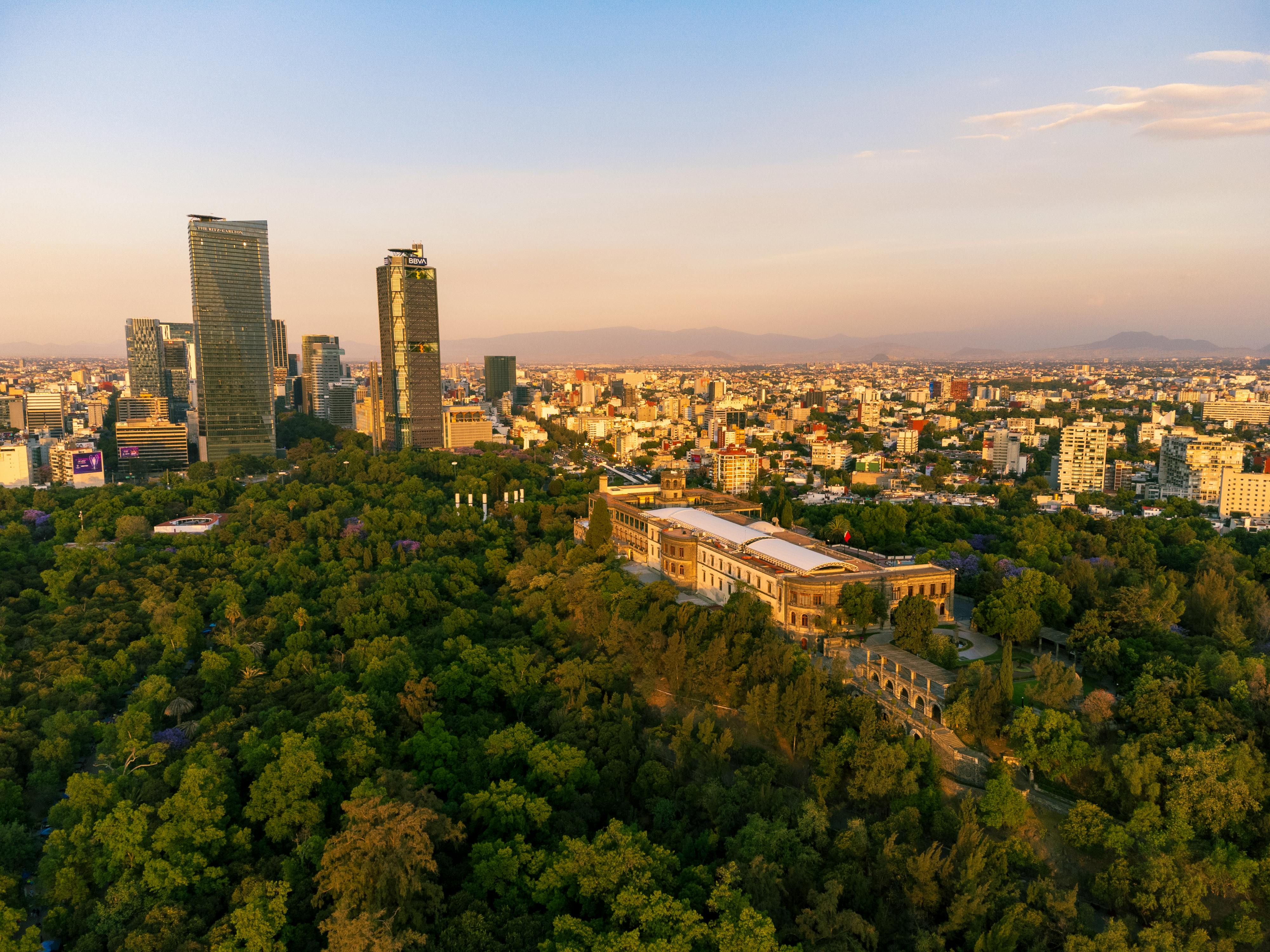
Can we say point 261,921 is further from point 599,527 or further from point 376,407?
point 376,407

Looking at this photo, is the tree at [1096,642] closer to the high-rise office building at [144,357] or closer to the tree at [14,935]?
the tree at [14,935]

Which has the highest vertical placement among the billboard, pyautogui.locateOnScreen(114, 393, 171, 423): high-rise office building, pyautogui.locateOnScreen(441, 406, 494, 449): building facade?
pyautogui.locateOnScreen(114, 393, 171, 423): high-rise office building

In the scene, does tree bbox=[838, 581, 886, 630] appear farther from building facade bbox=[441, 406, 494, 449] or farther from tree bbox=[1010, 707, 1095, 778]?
building facade bbox=[441, 406, 494, 449]

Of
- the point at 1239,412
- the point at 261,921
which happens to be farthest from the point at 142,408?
the point at 1239,412

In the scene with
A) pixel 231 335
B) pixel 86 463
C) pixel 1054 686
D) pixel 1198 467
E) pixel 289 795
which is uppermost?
pixel 231 335

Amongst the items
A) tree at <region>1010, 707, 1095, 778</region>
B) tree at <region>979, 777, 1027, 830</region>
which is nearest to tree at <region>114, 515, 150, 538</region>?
tree at <region>979, 777, 1027, 830</region>

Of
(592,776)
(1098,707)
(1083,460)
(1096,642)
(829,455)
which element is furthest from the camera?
(829,455)
